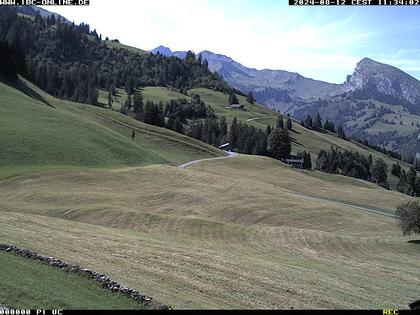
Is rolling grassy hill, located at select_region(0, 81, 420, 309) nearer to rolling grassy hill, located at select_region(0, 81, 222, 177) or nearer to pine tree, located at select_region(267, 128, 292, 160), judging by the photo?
rolling grassy hill, located at select_region(0, 81, 222, 177)

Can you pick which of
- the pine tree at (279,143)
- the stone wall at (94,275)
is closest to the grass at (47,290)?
the stone wall at (94,275)

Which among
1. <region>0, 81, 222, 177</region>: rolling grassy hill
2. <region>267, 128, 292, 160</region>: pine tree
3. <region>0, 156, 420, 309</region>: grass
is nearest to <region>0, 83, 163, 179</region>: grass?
<region>0, 81, 222, 177</region>: rolling grassy hill

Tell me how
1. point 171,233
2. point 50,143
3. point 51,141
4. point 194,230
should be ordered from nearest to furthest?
1. point 171,233
2. point 194,230
3. point 50,143
4. point 51,141

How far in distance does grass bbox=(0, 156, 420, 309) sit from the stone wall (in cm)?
97

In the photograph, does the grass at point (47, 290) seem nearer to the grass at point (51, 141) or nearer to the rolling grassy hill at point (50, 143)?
the rolling grassy hill at point (50, 143)

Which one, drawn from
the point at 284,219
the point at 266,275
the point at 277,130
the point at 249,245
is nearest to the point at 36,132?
the point at 284,219

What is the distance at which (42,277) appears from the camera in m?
21.7

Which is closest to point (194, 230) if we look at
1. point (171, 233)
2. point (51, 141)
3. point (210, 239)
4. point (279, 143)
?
point (171, 233)

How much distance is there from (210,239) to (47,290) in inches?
1160

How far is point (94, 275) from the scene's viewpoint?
22859 millimetres

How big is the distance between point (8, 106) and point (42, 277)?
92.5m

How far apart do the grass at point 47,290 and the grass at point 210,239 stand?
2.05 m

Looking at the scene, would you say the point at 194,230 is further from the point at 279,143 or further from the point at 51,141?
the point at 279,143

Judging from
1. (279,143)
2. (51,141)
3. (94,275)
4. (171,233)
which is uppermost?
(279,143)
